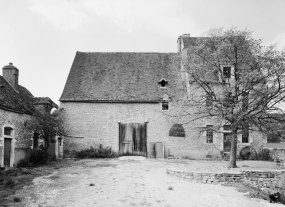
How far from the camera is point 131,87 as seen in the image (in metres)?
22.5

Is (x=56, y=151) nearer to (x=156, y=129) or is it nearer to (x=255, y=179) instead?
(x=156, y=129)

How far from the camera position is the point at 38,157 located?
16.6m

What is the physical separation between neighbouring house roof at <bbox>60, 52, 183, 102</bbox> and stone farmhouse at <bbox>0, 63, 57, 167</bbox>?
14.3 ft

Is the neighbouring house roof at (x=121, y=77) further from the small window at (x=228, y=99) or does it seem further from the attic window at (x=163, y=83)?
the small window at (x=228, y=99)

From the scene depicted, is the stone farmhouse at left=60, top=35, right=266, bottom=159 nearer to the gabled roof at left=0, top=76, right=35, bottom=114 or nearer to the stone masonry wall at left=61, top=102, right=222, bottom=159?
the stone masonry wall at left=61, top=102, right=222, bottom=159

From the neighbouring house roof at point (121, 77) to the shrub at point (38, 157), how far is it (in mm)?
5602

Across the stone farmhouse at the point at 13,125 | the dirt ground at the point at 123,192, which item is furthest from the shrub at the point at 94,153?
the dirt ground at the point at 123,192

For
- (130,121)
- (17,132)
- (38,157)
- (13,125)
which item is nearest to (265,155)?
(130,121)

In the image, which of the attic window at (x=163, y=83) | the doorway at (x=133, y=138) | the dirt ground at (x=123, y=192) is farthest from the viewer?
the attic window at (x=163, y=83)

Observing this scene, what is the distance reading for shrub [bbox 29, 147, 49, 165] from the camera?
16453 mm

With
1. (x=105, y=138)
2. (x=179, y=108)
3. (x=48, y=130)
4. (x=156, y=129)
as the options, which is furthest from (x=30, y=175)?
(x=179, y=108)

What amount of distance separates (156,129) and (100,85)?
18.9 feet

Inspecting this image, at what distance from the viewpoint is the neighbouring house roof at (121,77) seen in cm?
2180

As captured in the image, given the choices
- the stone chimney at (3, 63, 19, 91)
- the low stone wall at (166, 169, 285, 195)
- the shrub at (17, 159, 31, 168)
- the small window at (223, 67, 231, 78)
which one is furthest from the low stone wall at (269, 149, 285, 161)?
the stone chimney at (3, 63, 19, 91)
